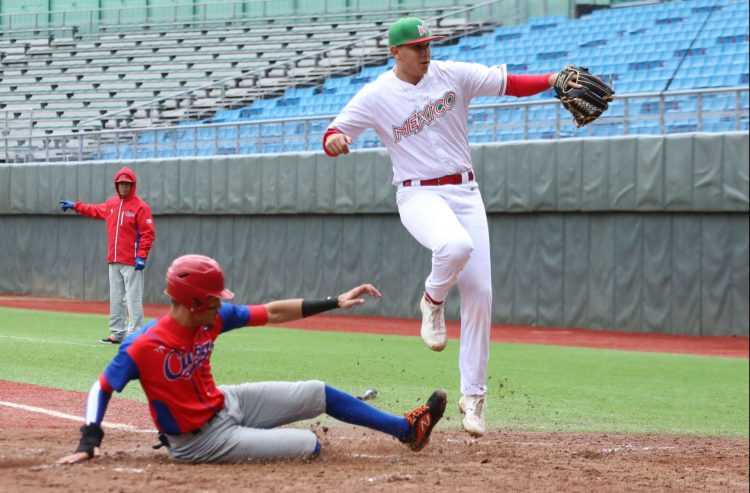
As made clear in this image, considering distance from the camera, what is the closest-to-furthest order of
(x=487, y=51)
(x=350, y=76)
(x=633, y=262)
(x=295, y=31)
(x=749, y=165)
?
(x=749, y=165)
(x=633, y=262)
(x=487, y=51)
(x=350, y=76)
(x=295, y=31)

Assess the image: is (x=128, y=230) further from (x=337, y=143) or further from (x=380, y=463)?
(x=380, y=463)

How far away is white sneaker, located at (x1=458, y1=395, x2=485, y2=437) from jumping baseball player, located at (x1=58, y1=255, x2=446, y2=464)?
0.38 metres

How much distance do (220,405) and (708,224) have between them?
44.4 feet

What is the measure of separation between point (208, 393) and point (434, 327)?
1661mm

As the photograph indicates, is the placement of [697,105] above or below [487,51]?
below

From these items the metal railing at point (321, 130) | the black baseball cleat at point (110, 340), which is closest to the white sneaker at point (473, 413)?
the black baseball cleat at point (110, 340)

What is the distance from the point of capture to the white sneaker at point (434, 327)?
6914 millimetres

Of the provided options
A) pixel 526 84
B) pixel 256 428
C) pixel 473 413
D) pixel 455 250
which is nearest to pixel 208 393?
A: pixel 256 428

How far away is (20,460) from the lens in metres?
5.98

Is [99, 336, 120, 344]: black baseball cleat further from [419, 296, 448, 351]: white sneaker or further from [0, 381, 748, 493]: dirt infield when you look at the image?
[419, 296, 448, 351]: white sneaker

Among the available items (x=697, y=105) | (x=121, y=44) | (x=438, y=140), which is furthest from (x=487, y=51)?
(x=438, y=140)

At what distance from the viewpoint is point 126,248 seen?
13664mm

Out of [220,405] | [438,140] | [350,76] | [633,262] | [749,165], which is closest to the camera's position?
[220,405]

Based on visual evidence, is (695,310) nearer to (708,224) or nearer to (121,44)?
(708,224)
